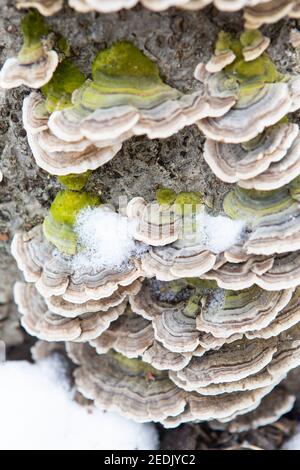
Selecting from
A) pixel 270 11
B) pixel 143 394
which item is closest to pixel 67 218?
pixel 143 394

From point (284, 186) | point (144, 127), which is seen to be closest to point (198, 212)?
point (284, 186)

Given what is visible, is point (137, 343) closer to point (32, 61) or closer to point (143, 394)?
point (143, 394)

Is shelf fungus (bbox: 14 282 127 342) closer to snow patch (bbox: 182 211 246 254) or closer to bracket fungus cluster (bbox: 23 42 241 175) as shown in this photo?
snow patch (bbox: 182 211 246 254)

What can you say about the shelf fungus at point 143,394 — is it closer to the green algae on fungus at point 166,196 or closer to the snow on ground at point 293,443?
the snow on ground at point 293,443

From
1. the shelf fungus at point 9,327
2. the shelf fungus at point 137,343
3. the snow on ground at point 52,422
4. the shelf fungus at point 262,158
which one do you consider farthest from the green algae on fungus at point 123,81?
the snow on ground at point 52,422

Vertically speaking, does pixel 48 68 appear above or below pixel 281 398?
above

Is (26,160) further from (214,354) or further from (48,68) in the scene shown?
(214,354)
